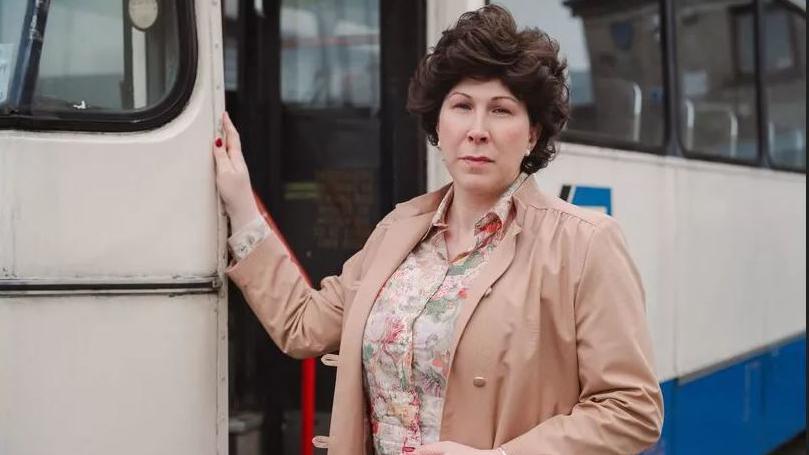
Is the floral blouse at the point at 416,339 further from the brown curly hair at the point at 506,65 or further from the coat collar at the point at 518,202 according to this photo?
the brown curly hair at the point at 506,65

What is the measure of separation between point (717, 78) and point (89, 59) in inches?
132

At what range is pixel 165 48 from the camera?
2486 mm

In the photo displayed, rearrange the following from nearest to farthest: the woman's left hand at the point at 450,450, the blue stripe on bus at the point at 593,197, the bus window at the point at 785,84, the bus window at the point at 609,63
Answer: the woman's left hand at the point at 450,450 → the blue stripe on bus at the point at 593,197 → the bus window at the point at 609,63 → the bus window at the point at 785,84

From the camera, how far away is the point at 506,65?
2.16m

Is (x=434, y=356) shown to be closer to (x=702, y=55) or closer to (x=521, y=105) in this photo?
(x=521, y=105)

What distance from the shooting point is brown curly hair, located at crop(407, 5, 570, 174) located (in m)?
2.16

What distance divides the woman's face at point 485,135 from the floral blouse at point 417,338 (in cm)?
7

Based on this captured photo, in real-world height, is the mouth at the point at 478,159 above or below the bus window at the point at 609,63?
below

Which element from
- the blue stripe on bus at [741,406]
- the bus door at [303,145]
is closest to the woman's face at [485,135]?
the bus door at [303,145]

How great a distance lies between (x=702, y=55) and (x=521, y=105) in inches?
109

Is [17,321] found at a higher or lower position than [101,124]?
lower

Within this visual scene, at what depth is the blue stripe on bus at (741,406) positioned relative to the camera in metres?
4.19

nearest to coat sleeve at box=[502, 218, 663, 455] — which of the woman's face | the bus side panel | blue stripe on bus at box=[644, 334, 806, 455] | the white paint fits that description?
the woman's face

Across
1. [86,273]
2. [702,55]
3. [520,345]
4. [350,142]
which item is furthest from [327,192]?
[702,55]
